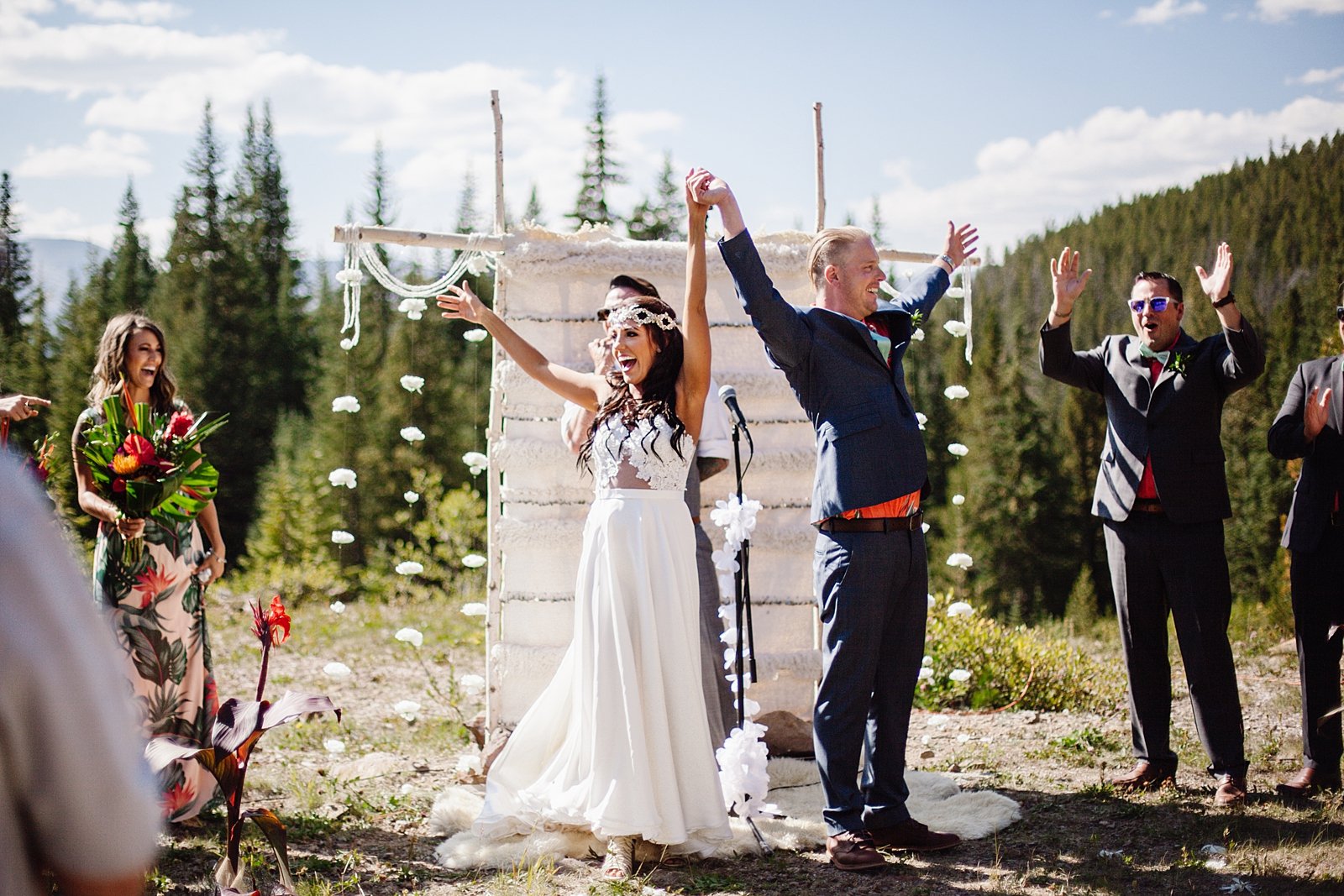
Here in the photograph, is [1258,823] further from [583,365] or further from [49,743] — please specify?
[49,743]

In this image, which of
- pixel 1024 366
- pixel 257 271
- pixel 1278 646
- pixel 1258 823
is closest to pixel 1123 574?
pixel 1258 823

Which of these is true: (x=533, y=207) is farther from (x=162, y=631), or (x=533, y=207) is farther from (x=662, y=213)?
(x=162, y=631)

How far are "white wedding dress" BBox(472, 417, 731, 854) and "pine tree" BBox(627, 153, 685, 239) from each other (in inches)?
1101

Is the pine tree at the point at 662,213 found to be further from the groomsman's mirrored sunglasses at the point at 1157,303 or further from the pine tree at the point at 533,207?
the groomsman's mirrored sunglasses at the point at 1157,303

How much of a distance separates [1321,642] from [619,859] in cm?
318

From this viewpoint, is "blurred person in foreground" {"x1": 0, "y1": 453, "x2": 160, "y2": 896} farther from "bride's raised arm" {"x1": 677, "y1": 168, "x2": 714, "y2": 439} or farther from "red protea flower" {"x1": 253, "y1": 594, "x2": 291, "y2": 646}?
"bride's raised arm" {"x1": 677, "y1": 168, "x2": 714, "y2": 439}

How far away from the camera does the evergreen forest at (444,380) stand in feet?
62.8

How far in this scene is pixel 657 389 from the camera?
164 inches

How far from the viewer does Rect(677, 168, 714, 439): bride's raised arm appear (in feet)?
12.6

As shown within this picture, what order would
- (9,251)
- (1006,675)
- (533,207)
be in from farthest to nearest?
(533,207)
(1006,675)
(9,251)

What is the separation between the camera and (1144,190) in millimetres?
45844

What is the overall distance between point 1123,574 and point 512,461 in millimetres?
2904

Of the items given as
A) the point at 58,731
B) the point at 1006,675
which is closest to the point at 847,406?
the point at 58,731

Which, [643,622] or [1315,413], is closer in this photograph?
[643,622]
